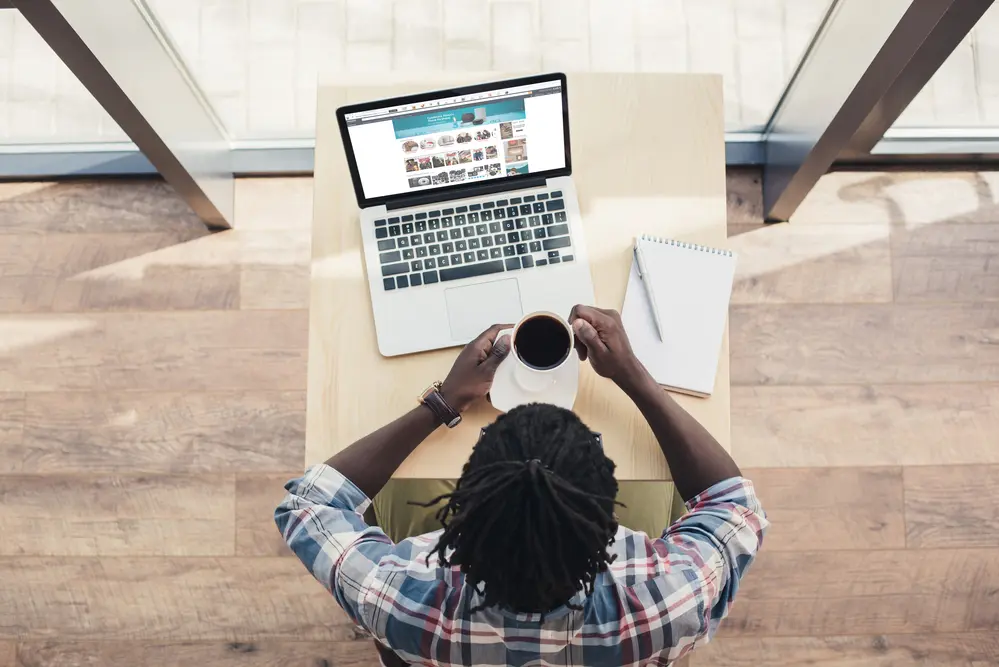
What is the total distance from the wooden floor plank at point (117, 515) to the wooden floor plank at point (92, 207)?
0.62 meters

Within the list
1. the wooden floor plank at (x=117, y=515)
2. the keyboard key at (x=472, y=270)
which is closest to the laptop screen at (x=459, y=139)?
the keyboard key at (x=472, y=270)

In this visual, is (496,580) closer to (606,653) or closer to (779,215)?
(606,653)

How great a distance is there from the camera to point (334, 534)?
1.10 meters

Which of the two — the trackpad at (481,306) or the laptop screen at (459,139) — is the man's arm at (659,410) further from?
the laptop screen at (459,139)

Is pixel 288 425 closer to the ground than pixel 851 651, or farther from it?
farther from it

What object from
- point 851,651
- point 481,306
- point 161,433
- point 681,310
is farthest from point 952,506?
point 161,433

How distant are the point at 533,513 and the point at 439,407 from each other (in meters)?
0.36

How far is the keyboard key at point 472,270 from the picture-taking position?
1.28 metres

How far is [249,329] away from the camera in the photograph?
6.48 ft

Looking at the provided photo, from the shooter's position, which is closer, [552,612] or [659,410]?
[552,612]

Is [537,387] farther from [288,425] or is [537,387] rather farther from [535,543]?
[288,425]

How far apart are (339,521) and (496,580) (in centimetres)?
30

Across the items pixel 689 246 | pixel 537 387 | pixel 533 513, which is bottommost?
pixel 533 513

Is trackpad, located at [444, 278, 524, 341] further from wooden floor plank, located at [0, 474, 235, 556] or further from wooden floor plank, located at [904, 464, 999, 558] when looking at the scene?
wooden floor plank, located at [904, 464, 999, 558]
